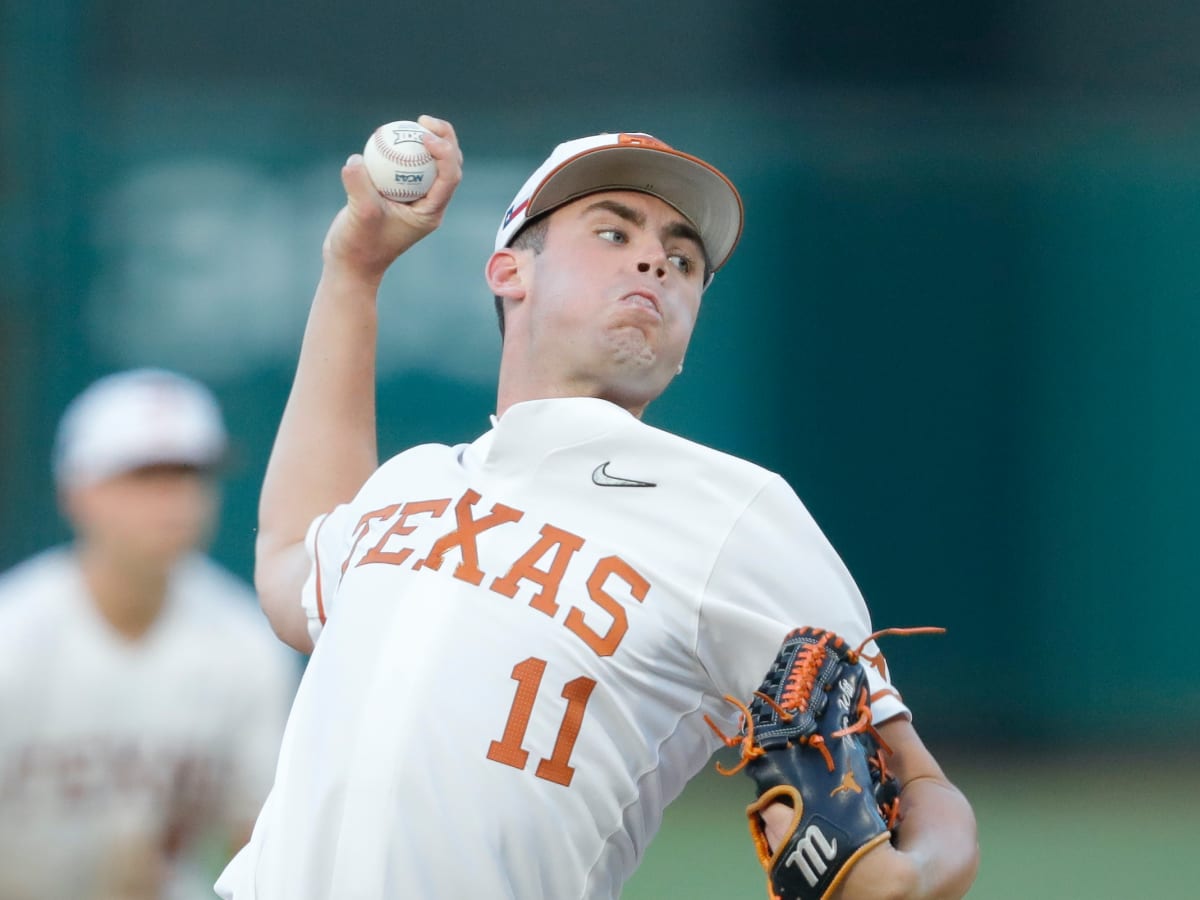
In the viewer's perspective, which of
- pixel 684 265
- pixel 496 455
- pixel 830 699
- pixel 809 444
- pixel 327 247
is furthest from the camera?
pixel 809 444

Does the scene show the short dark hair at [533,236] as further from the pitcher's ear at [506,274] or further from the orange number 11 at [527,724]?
the orange number 11 at [527,724]

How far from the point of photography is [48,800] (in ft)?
13.7

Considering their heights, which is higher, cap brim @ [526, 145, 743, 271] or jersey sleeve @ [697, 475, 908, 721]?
cap brim @ [526, 145, 743, 271]

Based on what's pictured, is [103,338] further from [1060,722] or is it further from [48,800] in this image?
[1060,722]

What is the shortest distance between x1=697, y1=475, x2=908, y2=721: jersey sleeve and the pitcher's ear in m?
0.74

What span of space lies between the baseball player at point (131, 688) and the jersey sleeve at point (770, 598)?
217cm

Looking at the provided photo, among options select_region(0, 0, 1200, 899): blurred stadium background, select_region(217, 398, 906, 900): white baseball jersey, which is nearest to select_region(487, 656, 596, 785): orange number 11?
select_region(217, 398, 906, 900): white baseball jersey

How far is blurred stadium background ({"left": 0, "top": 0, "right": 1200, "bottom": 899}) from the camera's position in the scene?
922cm

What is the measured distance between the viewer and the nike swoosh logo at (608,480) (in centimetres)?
244

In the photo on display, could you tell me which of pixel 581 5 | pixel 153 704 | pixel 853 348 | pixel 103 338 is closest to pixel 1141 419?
pixel 853 348

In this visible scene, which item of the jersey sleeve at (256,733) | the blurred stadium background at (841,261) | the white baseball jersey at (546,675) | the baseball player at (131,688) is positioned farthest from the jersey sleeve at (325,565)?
the blurred stadium background at (841,261)

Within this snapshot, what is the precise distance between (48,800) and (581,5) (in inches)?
268

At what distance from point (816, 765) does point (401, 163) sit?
1397mm

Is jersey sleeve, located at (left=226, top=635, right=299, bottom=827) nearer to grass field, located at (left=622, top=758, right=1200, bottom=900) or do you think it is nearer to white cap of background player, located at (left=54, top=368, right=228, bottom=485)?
white cap of background player, located at (left=54, top=368, right=228, bottom=485)
